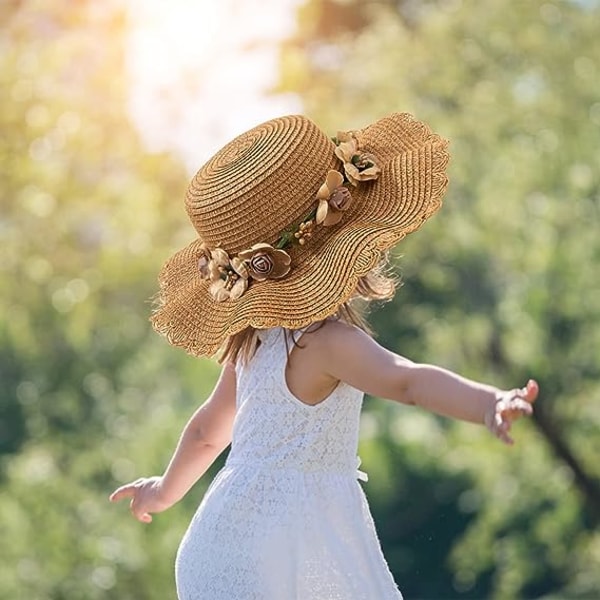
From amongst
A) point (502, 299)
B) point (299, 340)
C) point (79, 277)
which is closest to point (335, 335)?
point (299, 340)

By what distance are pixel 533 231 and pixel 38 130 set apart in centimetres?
359

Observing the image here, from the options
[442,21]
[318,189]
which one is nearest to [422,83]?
[442,21]

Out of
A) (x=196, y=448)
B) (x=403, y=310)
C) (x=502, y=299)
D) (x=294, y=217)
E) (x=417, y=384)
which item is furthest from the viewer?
(x=403, y=310)

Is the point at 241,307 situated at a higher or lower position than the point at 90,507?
higher

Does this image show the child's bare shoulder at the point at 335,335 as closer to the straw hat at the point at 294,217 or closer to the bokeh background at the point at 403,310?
the straw hat at the point at 294,217

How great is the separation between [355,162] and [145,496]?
0.72 m

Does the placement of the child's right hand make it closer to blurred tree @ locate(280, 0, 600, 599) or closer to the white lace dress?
the white lace dress

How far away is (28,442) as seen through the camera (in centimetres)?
962

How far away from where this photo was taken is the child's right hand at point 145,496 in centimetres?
255

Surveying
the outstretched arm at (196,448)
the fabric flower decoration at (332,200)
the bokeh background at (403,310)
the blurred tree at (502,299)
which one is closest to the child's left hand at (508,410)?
the fabric flower decoration at (332,200)

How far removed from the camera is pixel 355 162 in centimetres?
230

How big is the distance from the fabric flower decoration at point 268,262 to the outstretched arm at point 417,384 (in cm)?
12

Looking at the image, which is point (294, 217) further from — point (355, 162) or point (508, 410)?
point (508, 410)

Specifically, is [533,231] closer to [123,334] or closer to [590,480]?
[590,480]
